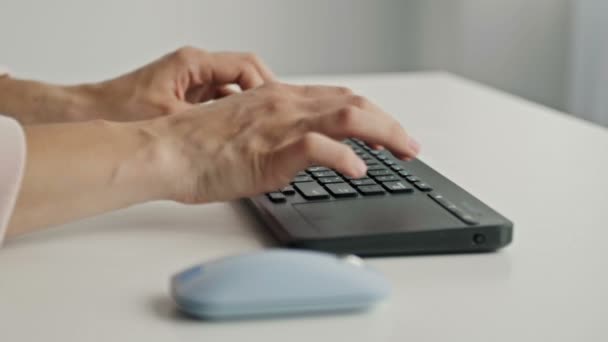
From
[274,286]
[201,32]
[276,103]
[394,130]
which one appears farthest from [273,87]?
[201,32]

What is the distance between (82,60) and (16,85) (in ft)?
6.02

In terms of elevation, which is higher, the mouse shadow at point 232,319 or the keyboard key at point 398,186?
the mouse shadow at point 232,319

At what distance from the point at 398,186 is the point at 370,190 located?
0.10 ft

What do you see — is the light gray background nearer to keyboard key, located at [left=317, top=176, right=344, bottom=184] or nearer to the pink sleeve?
keyboard key, located at [left=317, top=176, right=344, bottom=184]

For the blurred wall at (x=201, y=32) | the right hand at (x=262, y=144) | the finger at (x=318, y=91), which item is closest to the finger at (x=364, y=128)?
the right hand at (x=262, y=144)

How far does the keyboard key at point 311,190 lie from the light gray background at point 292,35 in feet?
6.43

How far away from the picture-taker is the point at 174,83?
1.25m

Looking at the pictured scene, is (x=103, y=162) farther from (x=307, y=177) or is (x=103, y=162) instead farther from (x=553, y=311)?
(x=553, y=311)

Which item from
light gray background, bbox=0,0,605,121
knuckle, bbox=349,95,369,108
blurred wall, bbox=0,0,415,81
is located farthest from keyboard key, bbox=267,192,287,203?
blurred wall, bbox=0,0,415,81

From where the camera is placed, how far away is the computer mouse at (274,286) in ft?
2.11

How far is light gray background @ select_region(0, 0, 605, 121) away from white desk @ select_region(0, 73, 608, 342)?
5.65 feet

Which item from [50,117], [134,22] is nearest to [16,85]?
[50,117]

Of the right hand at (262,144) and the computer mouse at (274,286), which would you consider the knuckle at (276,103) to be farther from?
the computer mouse at (274,286)

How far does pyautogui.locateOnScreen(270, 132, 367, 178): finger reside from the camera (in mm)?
833
